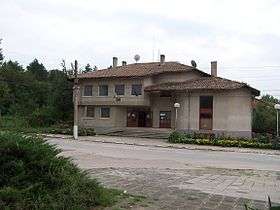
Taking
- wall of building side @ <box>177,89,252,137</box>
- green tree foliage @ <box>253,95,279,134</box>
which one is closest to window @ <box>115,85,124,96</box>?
wall of building side @ <box>177,89,252,137</box>

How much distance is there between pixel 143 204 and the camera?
899 centimetres

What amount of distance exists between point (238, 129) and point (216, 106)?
9.74 feet

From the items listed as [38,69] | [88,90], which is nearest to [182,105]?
[88,90]

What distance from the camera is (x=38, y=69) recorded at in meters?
119

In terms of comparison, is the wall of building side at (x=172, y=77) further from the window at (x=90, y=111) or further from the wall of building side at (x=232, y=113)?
the window at (x=90, y=111)

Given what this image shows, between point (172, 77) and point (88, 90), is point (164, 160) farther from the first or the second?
point (88, 90)

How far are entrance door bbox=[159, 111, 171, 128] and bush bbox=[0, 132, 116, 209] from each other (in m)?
42.2

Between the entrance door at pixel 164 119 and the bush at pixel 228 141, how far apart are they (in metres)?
8.08

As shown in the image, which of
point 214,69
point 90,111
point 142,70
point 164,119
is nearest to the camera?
point 164,119

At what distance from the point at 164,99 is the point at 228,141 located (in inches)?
493

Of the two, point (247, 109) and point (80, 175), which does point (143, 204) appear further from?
point (247, 109)

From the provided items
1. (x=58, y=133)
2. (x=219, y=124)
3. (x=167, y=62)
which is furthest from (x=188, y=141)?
(x=167, y=62)

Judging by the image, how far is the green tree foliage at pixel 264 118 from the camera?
49.6 m

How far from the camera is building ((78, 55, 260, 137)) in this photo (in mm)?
45438
